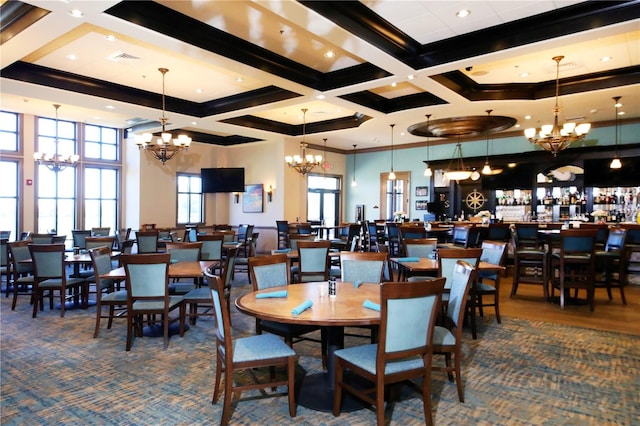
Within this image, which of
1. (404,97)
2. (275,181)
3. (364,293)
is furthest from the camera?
(275,181)

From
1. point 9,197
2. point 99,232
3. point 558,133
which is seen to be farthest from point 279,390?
point 9,197

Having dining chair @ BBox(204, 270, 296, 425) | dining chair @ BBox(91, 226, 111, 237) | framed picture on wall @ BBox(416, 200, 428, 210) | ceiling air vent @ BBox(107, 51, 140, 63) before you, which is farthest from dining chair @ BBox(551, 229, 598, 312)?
dining chair @ BBox(91, 226, 111, 237)

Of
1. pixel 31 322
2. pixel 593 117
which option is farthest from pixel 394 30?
pixel 593 117

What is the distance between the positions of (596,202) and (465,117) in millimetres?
4076

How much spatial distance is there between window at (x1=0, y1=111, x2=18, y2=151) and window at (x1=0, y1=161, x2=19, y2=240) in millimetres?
369

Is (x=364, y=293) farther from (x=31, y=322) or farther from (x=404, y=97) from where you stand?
(x=404, y=97)

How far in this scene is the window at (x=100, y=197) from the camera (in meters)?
10.7

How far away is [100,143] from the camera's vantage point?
35.8 feet

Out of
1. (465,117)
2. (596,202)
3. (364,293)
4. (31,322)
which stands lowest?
(31,322)

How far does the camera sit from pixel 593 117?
9203 mm

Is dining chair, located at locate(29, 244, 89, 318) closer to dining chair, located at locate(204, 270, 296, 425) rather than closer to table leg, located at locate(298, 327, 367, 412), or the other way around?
dining chair, located at locate(204, 270, 296, 425)

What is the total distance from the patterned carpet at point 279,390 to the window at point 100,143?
706cm

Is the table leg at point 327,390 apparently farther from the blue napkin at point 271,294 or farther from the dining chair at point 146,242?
the dining chair at point 146,242

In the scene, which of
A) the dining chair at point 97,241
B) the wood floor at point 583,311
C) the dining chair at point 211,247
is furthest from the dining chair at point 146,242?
the wood floor at point 583,311
